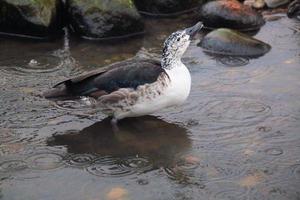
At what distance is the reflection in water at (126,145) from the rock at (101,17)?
115 inches

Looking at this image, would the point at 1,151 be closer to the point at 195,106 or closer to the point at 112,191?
the point at 112,191

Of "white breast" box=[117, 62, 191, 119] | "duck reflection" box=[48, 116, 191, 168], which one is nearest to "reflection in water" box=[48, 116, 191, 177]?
"duck reflection" box=[48, 116, 191, 168]

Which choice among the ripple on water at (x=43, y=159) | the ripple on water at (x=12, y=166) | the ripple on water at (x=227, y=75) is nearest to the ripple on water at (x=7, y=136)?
the ripple on water at (x=43, y=159)

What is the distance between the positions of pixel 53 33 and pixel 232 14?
2.86 metres

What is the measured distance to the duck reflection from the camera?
625cm

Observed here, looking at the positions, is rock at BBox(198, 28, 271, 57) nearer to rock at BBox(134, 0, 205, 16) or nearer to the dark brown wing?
rock at BBox(134, 0, 205, 16)

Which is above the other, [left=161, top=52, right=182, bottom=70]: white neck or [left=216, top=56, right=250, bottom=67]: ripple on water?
[left=161, top=52, right=182, bottom=70]: white neck

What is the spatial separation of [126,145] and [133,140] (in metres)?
0.14

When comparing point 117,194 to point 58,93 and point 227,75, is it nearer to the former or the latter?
point 58,93

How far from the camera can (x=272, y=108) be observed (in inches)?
283

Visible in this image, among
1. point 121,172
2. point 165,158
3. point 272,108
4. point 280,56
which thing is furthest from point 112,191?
point 280,56

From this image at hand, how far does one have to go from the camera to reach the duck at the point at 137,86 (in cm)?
652

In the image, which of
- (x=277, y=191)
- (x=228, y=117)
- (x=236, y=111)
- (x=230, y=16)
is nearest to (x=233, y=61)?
(x=230, y=16)

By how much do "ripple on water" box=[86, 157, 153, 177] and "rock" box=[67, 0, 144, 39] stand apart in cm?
384
